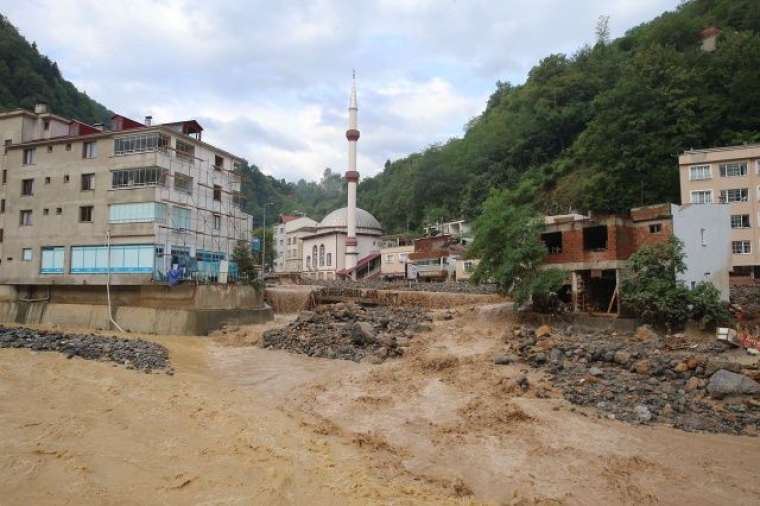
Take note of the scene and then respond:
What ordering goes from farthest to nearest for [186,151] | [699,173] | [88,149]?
[699,173] < [186,151] < [88,149]

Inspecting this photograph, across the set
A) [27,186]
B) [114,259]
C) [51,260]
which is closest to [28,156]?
[27,186]

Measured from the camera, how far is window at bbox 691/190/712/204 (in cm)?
3931

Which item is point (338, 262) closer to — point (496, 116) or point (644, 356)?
point (496, 116)

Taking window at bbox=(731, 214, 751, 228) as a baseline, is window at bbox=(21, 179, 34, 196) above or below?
above

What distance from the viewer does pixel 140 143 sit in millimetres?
32750

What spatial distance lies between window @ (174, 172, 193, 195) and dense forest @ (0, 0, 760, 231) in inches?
963

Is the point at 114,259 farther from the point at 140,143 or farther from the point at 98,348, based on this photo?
the point at 98,348

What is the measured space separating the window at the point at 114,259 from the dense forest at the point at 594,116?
1044 inches

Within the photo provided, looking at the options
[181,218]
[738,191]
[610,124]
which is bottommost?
[181,218]

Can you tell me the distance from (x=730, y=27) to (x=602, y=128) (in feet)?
79.4

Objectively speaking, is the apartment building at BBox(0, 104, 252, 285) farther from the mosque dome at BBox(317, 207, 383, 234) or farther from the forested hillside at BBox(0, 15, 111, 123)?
the mosque dome at BBox(317, 207, 383, 234)

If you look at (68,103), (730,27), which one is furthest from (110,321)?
(730,27)

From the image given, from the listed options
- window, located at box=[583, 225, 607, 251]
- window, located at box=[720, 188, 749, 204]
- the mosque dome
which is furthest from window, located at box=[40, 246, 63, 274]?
the mosque dome

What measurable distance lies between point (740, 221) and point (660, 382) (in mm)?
30819
